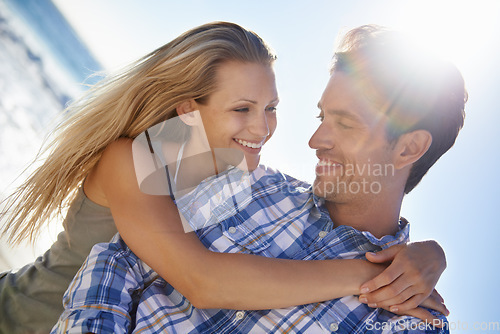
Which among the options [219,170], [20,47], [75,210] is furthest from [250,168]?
[20,47]

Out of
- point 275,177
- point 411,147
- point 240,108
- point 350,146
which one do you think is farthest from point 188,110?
point 411,147

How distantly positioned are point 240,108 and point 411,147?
35.3 inches

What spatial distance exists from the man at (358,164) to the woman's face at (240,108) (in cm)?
20

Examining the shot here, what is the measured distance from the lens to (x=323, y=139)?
2037mm

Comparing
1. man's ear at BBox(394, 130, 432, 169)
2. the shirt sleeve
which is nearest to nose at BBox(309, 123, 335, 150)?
man's ear at BBox(394, 130, 432, 169)

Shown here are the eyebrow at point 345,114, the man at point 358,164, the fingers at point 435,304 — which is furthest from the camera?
the eyebrow at point 345,114

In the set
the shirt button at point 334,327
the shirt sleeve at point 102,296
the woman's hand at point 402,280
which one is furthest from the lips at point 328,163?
the shirt sleeve at point 102,296

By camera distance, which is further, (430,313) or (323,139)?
(323,139)

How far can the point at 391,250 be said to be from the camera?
1.65 metres

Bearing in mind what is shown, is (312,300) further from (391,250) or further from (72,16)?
(72,16)

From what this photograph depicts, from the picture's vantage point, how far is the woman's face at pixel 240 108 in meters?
2.07

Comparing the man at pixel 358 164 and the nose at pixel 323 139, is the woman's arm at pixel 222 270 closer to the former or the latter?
the man at pixel 358 164

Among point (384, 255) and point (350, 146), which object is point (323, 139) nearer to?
point (350, 146)

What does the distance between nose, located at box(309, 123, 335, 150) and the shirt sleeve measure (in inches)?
40.9
